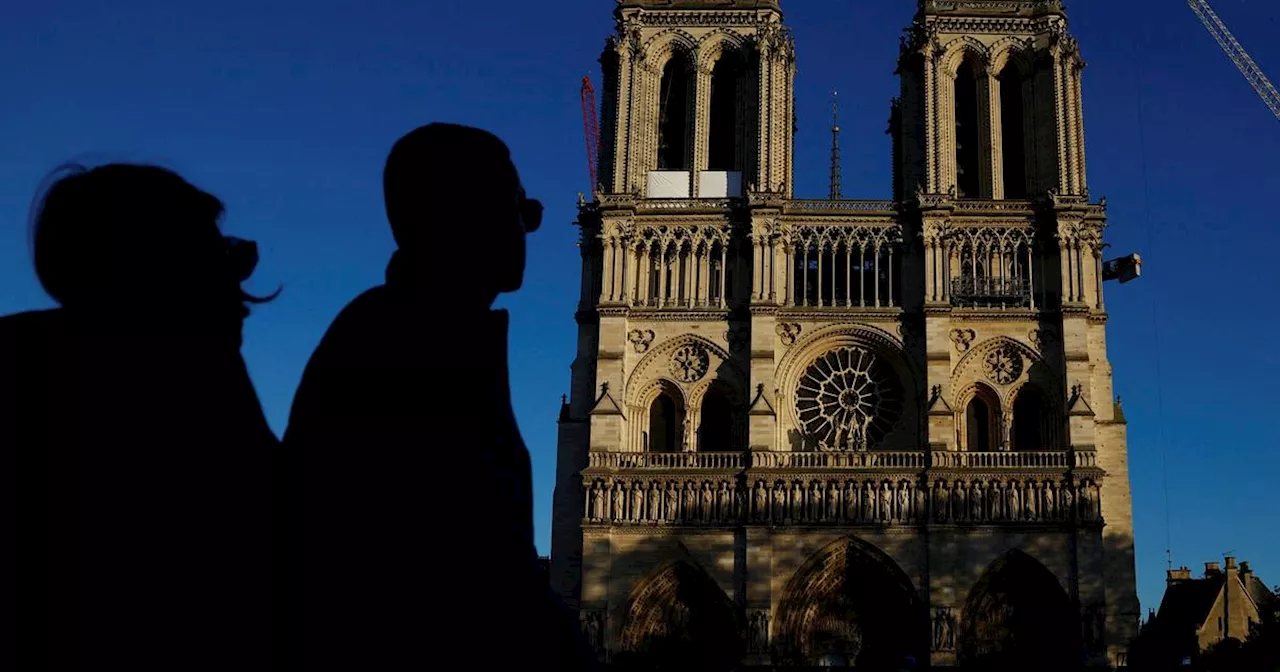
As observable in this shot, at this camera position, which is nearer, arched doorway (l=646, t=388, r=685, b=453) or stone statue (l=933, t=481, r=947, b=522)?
stone statue (l=933, t=481, r=947, b=522)

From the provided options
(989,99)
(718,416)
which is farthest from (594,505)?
(989,99)

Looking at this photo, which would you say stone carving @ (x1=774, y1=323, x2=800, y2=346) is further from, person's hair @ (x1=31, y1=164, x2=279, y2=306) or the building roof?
person's hair @ (x1=31, y1=164, x2=279, y2=306)

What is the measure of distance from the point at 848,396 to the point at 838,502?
11.5 feet

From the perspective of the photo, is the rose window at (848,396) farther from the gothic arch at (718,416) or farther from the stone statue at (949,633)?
the stone statue at (949,633)

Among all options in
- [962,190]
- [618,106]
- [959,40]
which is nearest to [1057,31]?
[959,40]

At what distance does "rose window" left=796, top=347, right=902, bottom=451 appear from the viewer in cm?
3472

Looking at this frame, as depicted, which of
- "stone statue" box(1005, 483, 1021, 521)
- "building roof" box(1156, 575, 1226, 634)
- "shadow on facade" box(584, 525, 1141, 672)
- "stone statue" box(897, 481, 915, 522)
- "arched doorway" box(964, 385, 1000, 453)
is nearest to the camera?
"shadow on facade" box(584, 525, 1141, 672)

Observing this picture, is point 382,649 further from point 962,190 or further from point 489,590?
point 962,190

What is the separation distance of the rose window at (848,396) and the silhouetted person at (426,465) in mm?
32932

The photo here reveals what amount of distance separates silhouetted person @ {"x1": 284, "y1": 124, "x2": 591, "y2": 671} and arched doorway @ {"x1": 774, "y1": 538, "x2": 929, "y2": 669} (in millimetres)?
30630

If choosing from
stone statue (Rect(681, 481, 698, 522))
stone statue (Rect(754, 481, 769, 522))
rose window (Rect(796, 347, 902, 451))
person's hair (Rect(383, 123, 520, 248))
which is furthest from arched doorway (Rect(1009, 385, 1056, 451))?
person's hair (Rect(383, 123, 520, 248))

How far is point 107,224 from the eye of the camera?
1816 millimetres

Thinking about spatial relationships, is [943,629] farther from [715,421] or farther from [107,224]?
[107,224]

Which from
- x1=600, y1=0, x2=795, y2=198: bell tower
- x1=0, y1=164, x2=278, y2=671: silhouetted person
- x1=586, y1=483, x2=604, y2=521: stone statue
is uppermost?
x1=600, y1=0, x2=795, y2=198: bell tower
